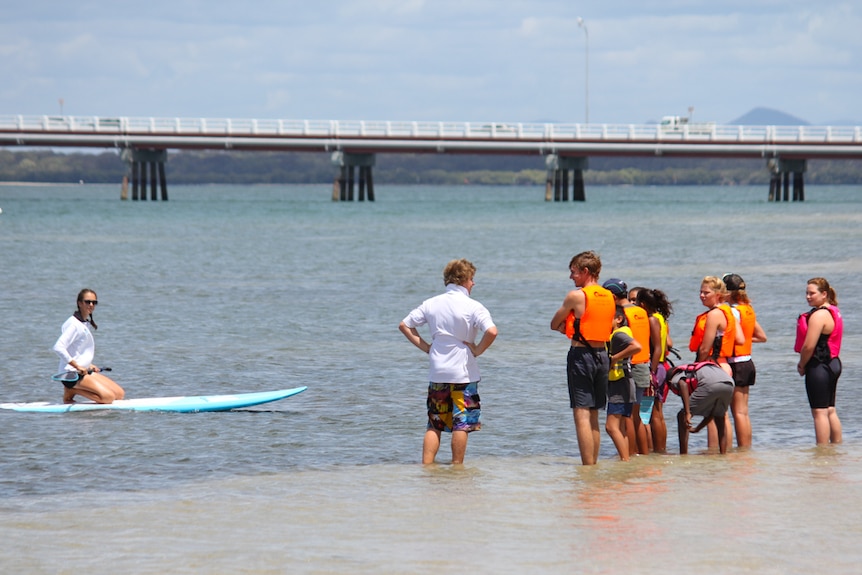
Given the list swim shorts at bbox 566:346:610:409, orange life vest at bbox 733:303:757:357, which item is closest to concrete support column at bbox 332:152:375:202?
orange life vest at bbox 733:303:757:357

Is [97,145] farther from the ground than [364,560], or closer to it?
farther from the ground

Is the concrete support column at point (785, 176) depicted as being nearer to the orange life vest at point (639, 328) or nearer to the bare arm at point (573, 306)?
the orange life vest at point (639, 328)

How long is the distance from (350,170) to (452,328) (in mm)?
84940

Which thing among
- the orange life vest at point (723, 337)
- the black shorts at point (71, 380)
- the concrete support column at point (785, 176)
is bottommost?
the black shorts at point (71, 380)

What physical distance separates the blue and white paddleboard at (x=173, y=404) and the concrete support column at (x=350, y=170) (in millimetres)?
75769

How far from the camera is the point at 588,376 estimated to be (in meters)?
9.92

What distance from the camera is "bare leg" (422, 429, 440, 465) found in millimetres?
10705

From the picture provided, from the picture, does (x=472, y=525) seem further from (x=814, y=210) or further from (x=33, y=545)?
(x=814, y=210)

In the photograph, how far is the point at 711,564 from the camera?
779cm

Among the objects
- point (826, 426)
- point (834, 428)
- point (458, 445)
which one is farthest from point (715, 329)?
point (458, 445)

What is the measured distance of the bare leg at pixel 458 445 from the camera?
34.6 ft

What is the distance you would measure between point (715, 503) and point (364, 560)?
2895 mm

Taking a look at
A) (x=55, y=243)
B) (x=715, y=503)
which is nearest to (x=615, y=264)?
(x=55, y=243)

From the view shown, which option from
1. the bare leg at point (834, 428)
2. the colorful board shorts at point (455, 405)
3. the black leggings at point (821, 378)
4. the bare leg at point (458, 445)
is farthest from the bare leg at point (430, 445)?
the bare leg at point (834, 428)
